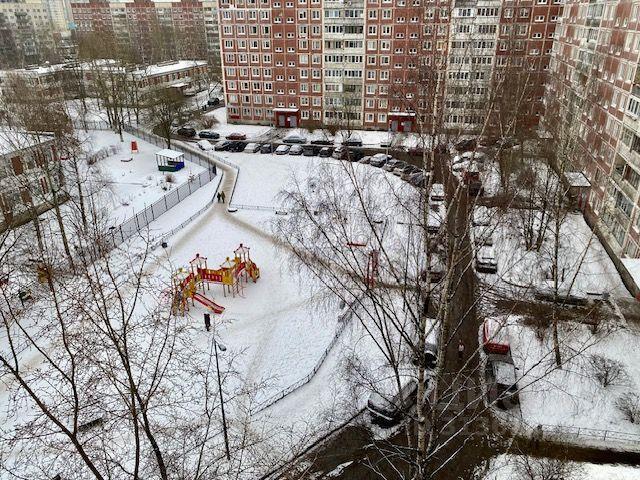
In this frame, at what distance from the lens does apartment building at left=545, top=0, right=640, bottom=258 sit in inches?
1088

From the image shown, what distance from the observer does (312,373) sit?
19.7 meters

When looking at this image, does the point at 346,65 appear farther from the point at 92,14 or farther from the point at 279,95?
the point at 92,14

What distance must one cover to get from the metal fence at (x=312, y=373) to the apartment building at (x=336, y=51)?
3192 cm

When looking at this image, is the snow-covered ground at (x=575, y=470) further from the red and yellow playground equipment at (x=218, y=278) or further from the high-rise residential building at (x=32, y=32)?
the high-rise residential building at (x=32, y=32)

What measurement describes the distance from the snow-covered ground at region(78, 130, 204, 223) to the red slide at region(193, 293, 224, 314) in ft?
35.0

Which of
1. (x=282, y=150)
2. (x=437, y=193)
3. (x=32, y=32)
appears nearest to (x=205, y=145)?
(x=282, y=150)

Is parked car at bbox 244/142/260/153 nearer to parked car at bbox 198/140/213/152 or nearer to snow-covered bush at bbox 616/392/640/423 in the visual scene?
parked car at bbox 198/140/213/152

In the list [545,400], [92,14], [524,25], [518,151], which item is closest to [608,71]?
[518,151]

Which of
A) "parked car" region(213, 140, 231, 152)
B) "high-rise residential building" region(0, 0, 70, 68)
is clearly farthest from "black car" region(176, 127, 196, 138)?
"high-rise residential building" region(0, 0, 70, 68)

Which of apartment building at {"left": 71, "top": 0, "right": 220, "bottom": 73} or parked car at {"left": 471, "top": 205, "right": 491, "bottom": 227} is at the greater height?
apartment building at {"left": 71, "top": 0, "right": 220, "bottom": 73}

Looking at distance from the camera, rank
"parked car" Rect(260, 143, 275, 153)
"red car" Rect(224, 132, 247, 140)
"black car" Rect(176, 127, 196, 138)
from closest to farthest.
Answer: "parked car" Rect(260, 143, 275, 153), "red car" Rect(224, 132, 247, 140), "black car" Rect(176, 127, 196, 138)

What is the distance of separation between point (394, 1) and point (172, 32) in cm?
6986

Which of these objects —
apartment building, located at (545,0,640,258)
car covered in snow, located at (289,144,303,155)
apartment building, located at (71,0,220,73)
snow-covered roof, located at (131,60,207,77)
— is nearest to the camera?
apartment building, located at (545,0,640,258)

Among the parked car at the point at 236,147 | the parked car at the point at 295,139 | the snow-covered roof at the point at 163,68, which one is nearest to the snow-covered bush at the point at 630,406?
the parked car at the point at 295,139
